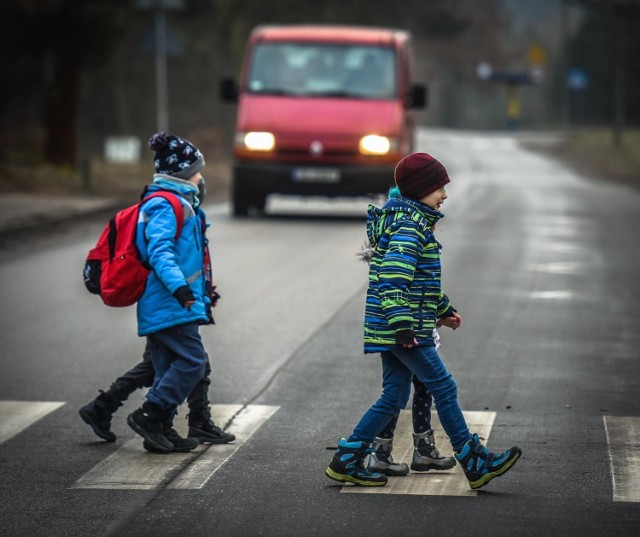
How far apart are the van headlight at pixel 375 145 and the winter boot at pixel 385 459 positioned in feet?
46.0

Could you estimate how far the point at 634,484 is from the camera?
6566 millimetres

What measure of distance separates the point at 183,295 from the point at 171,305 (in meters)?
0.25

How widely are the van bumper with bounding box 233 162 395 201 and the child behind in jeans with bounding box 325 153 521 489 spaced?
1403cm

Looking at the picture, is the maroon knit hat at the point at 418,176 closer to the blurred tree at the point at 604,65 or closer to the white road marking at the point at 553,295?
the white road marking at the point at 553,295

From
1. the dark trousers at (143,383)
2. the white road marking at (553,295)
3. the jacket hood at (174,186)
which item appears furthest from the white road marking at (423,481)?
the white road marking at (553,295)

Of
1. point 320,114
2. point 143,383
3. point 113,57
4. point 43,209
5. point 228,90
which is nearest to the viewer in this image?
point 143,383

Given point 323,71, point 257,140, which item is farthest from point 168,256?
point 323,71

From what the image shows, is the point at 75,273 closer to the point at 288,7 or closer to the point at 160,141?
the point at 160,141

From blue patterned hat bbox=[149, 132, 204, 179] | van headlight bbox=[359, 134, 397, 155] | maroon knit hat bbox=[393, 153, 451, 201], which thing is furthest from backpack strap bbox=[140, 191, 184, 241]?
van headlight bbox=[359, 134, 397, 155]

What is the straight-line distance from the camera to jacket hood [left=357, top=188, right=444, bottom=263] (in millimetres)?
6391

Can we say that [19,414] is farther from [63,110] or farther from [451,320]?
[63,110]

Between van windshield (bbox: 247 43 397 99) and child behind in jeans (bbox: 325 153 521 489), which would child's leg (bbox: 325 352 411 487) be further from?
van windshield (bbox: 247 43 397 99)

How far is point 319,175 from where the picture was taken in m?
20.8

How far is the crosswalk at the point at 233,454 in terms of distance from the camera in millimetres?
6574
